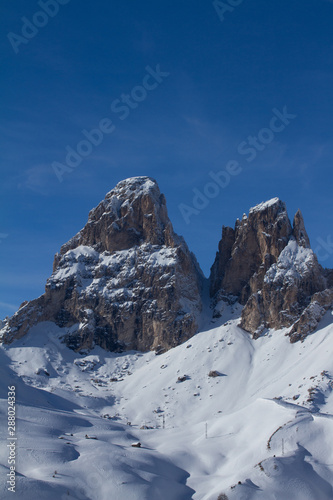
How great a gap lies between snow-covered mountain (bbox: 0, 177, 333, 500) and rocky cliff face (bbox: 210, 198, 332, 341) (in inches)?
15.1

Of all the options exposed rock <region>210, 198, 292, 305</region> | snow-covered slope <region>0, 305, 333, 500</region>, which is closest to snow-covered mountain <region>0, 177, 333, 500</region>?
snow-covered slope <region>0, 305, 333, 500</region>

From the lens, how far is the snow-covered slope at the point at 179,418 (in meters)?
74.4

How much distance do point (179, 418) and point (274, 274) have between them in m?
60.1

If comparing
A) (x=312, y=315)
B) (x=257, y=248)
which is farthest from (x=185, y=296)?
(x=312, y=315)

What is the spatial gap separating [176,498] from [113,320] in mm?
120168

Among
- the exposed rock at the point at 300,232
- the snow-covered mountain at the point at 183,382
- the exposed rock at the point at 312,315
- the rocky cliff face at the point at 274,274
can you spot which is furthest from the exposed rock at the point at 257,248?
the exposed rock at the point at 312,315

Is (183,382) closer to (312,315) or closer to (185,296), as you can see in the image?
(312,315)

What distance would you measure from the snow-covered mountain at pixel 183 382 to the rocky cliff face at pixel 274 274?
38 cm

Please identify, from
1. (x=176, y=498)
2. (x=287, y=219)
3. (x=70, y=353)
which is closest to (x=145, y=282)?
(x=70, y=353)

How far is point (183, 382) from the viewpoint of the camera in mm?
158125

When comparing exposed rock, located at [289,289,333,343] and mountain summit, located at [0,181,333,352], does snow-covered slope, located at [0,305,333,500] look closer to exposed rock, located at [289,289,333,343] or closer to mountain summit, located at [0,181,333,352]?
exposed rock, located at [289,289,333,343]

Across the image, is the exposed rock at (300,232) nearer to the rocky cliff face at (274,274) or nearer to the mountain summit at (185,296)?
the rocky cliff face at (274,274)

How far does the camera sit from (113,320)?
194625 mm

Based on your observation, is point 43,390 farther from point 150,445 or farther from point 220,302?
point 220,302
